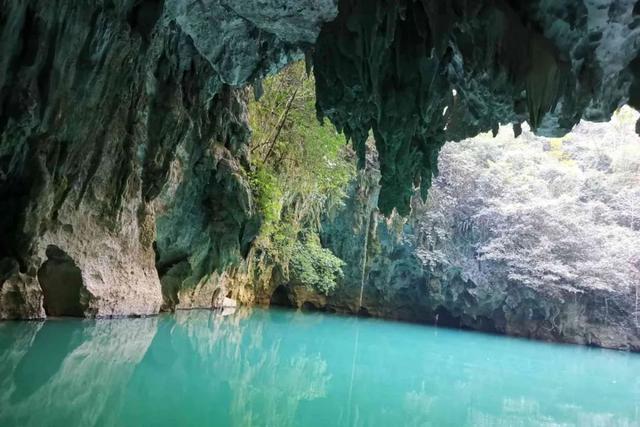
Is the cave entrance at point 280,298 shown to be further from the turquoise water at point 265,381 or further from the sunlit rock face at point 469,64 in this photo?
the sunlit rock face at point 469,64

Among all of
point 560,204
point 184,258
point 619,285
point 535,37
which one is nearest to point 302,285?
point 184,258

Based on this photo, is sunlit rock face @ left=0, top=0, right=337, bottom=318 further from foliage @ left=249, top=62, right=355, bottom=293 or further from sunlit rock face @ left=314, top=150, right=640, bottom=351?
sunlit rock face @ left=314, top=150, right=640, bottom=351

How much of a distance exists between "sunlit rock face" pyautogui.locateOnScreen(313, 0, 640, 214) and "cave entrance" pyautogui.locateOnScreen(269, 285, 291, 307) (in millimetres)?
13744

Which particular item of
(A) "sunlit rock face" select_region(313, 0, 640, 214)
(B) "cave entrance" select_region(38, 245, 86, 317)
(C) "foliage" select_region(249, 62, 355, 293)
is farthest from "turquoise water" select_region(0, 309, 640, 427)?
(C) "foliage" select_region(249, 62, 355, 293)

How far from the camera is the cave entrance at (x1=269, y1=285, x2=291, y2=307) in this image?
20297mm

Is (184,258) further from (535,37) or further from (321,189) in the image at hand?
(535,37)

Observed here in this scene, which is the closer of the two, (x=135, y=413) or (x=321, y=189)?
(x=135, y=413)

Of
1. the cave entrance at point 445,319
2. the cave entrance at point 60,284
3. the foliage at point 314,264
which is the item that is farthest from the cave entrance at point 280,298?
the cave entrance at point 60,284

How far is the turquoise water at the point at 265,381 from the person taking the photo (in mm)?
4523

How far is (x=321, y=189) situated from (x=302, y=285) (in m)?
5.26

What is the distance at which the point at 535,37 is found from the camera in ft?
17.4

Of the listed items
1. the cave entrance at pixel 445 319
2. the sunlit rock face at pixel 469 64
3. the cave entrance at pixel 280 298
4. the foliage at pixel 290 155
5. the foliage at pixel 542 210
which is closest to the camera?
the sunlit rock face at pixel 469 64

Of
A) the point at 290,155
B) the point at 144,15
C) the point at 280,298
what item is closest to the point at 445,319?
the point at 280,298

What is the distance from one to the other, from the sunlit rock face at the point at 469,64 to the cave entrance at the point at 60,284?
5.21 m
